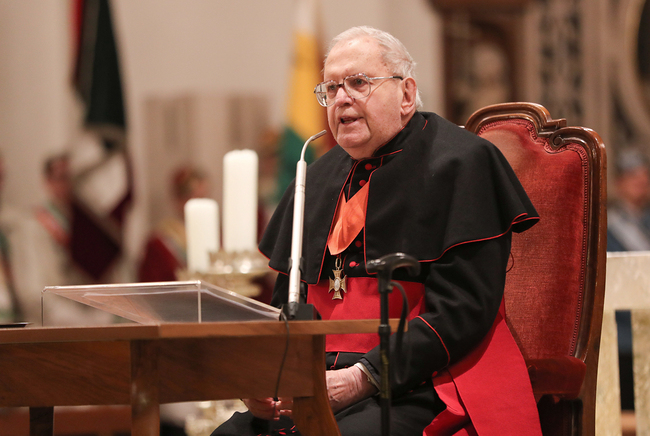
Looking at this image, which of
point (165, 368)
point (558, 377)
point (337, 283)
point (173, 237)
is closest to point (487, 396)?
point (558, 377)

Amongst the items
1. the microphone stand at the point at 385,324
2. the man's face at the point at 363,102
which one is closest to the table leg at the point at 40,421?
the microphone stand at the point at 385,324

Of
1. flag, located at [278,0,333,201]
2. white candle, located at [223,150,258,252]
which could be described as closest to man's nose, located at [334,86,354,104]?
white candle, located at [223,150,258,252]

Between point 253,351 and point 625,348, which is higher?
point 253,351

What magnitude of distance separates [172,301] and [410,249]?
0.80 metres

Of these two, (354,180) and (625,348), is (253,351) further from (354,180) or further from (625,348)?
(625,348)

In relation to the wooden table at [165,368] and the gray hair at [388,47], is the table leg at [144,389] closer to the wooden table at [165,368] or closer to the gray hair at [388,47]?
the wooden table at [165,368]

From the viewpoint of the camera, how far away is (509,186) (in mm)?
2033

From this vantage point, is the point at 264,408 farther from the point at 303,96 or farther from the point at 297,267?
the point at 303,96

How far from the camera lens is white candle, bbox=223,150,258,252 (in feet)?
8.11

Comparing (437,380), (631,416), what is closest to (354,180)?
(437,380)

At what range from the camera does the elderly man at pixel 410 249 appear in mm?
1885

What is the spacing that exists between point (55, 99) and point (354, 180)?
19.0ft

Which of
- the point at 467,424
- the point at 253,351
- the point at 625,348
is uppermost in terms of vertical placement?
the point at 253,351

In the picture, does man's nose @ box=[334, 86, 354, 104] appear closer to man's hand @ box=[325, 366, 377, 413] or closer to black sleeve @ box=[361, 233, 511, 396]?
black sleeve @ box=[361, 233, 511, 396]
